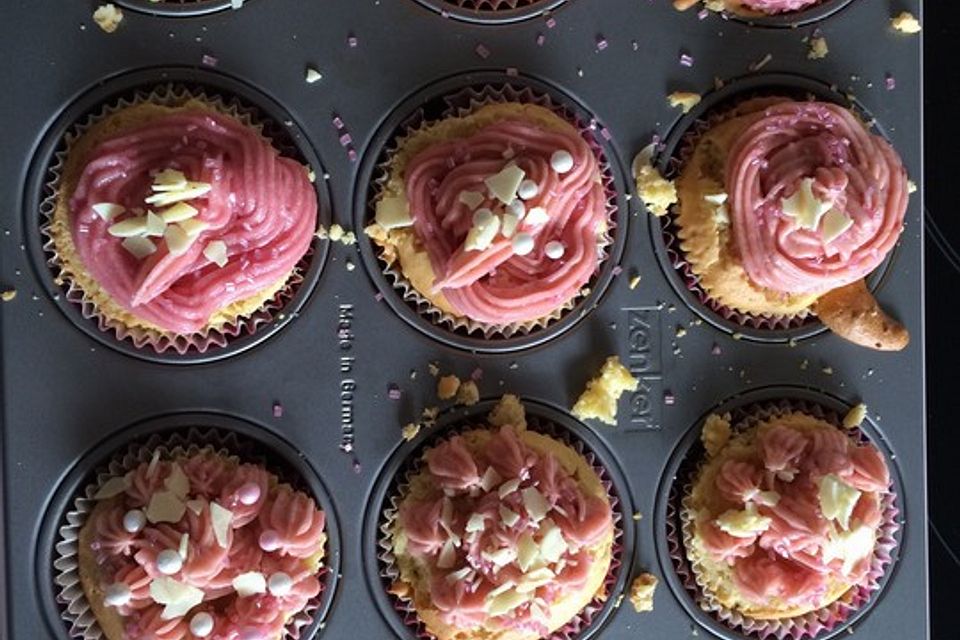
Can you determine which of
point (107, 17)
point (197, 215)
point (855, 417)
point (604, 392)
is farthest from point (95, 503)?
point (855, 417)

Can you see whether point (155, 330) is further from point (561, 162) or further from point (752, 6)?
point (752, 6)

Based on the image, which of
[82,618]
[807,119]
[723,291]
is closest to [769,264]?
[723,291]

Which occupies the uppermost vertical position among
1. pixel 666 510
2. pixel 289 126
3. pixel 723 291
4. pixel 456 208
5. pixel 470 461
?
pixel 289 126

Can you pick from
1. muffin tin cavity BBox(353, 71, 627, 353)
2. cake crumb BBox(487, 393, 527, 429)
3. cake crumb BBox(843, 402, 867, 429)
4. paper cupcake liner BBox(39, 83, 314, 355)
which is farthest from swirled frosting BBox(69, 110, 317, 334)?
cake crumb BBox(843, 402, 867, 429)

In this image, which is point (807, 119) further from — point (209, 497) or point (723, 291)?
point (209, 497)

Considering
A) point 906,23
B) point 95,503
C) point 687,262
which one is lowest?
point 95,503

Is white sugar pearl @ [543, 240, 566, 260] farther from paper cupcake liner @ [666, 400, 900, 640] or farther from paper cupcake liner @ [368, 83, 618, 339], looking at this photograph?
paper cupcake liner @ [666, 400, 900, 640]
